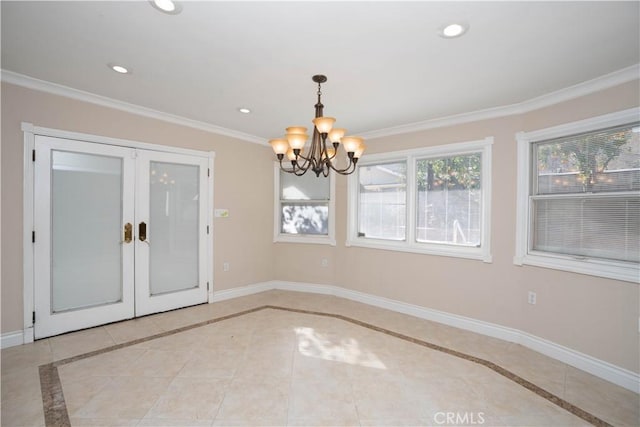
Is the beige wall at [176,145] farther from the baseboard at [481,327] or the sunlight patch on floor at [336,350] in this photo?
the sunlight patch on floor at [336,350]

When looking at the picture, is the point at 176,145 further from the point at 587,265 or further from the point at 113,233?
the point at 587,265

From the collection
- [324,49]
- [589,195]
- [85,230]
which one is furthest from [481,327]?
[85,230]

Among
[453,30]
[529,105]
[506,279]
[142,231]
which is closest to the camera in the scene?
[453,30]

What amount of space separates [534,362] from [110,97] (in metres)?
5.03

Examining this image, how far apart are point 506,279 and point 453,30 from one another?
8.58ft

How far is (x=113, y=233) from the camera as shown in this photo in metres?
3.50

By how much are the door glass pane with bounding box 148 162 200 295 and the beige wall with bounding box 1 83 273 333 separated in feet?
1.04

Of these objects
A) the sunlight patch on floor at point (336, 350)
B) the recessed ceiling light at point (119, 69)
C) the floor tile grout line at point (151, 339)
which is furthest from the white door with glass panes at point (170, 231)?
the sunlight patch on floor at point (336, 350)

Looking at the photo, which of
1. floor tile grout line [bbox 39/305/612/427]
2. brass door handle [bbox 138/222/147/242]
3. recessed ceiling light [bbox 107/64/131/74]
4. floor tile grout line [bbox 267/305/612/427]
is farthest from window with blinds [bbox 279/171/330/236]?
recessed ceiling light [bbox 107/64/131/74]

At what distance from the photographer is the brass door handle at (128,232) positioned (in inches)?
Answer: 140

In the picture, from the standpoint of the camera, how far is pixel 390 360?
2764mm

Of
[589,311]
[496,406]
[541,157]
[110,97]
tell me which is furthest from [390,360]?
[110,97]

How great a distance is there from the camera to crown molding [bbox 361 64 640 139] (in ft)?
8.09

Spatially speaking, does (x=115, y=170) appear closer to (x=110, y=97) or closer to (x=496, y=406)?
(x=110, y=97)
